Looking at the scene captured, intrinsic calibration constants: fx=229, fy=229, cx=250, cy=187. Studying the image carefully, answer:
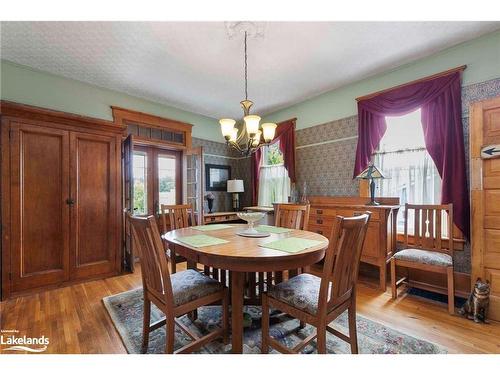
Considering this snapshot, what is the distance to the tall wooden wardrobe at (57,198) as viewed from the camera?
2455mm

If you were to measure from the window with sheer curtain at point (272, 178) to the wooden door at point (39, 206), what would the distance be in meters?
3.16

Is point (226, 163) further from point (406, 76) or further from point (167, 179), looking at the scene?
point (406, 76)

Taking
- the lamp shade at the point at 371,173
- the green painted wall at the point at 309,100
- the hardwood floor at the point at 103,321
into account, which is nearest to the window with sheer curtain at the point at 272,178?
the green painted wall at the point at 309,100

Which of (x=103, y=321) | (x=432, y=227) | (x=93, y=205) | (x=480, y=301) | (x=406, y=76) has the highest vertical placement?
(x=406, y=76)

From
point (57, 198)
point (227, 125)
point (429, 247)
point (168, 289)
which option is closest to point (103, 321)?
point (168, 289)

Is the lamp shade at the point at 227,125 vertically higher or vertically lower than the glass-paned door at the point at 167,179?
higher

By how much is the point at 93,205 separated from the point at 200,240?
2079 millimetres

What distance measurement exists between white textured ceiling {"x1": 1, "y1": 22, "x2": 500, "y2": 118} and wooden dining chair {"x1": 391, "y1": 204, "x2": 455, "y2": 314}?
5.83ft

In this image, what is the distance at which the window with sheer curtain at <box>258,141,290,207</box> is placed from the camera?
4.38 metres

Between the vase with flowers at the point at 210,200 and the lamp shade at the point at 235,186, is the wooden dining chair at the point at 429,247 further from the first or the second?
the vase with flowers at the point at 210,200

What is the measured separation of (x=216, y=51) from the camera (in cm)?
252

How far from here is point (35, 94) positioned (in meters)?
2.87
